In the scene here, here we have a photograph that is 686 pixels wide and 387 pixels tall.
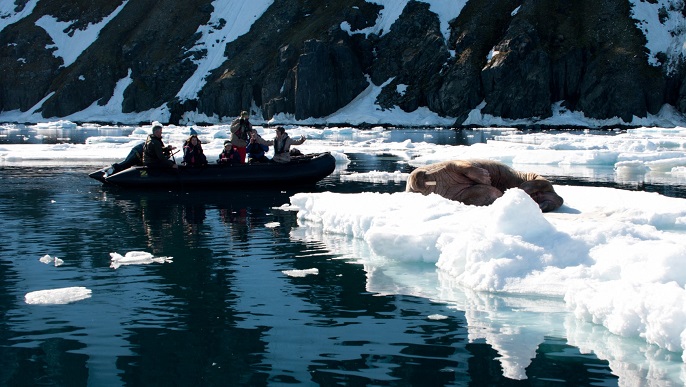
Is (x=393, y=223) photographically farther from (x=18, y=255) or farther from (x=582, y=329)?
(x=18, y=255)

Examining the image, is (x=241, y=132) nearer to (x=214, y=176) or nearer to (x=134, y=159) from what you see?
(x=214, y=176)

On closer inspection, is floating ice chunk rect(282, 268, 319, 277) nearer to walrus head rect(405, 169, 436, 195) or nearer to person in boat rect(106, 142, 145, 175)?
walrus head rect(405, 169, 436, 195)

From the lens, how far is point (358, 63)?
3969 inches

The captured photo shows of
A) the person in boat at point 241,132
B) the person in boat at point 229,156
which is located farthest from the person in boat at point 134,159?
the person in boat at point 241,132

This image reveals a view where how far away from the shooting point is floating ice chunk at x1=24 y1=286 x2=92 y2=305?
8.27 m

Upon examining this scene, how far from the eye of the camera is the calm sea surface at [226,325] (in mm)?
6098

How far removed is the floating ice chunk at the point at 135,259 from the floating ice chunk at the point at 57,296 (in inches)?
63.6

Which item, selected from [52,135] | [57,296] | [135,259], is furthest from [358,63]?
[57,296]

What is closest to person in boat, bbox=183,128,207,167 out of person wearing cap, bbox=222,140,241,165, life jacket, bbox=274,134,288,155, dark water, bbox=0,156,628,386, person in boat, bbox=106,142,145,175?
person wearing cap, bbox=222,140,241,165

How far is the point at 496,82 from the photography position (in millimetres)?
88688

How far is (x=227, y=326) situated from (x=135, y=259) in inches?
147

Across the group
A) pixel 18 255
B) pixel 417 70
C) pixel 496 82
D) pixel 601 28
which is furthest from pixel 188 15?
pixel 18 255

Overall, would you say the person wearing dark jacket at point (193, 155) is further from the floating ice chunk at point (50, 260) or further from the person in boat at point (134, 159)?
the floating ice chunk at point (50, 260)

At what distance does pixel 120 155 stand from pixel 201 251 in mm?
24421
